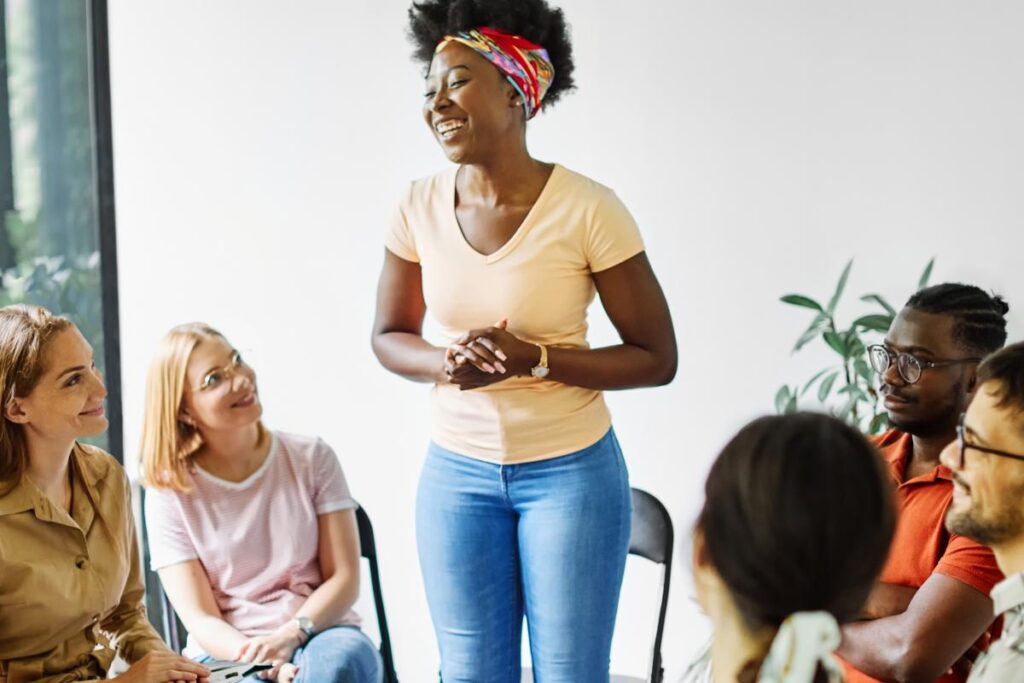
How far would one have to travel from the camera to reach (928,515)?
6.65 feet

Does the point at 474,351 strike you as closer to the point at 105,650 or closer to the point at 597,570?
the point at 597,570

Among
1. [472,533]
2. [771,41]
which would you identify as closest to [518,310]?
[472,533]

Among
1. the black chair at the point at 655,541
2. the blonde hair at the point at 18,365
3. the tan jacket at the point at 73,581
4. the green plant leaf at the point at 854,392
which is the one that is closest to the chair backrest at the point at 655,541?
the black chair at the point at 655,541

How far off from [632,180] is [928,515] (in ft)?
4.83

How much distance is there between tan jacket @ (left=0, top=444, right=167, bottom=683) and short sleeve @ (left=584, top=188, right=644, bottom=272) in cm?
96

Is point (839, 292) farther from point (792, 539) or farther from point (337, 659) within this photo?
point (792, 539)

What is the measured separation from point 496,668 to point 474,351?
→ 0.59 metres

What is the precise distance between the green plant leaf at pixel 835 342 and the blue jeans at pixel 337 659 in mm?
1275

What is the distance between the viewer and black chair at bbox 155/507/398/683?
2736mm

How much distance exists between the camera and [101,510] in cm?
223

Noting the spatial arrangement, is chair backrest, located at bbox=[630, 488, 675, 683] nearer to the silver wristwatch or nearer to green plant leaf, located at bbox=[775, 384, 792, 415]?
green plant leaf, located at bbox=[775, 384, 792, 415]

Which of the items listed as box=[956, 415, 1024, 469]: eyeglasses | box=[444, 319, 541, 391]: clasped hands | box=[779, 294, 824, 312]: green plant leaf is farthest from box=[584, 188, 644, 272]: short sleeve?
box=[779, 294, 824, 312]: green plant leaf

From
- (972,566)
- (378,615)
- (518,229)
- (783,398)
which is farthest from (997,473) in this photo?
(378,615)

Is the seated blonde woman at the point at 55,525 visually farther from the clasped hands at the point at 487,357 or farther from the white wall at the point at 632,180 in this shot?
the white wall at the point at 632,180
